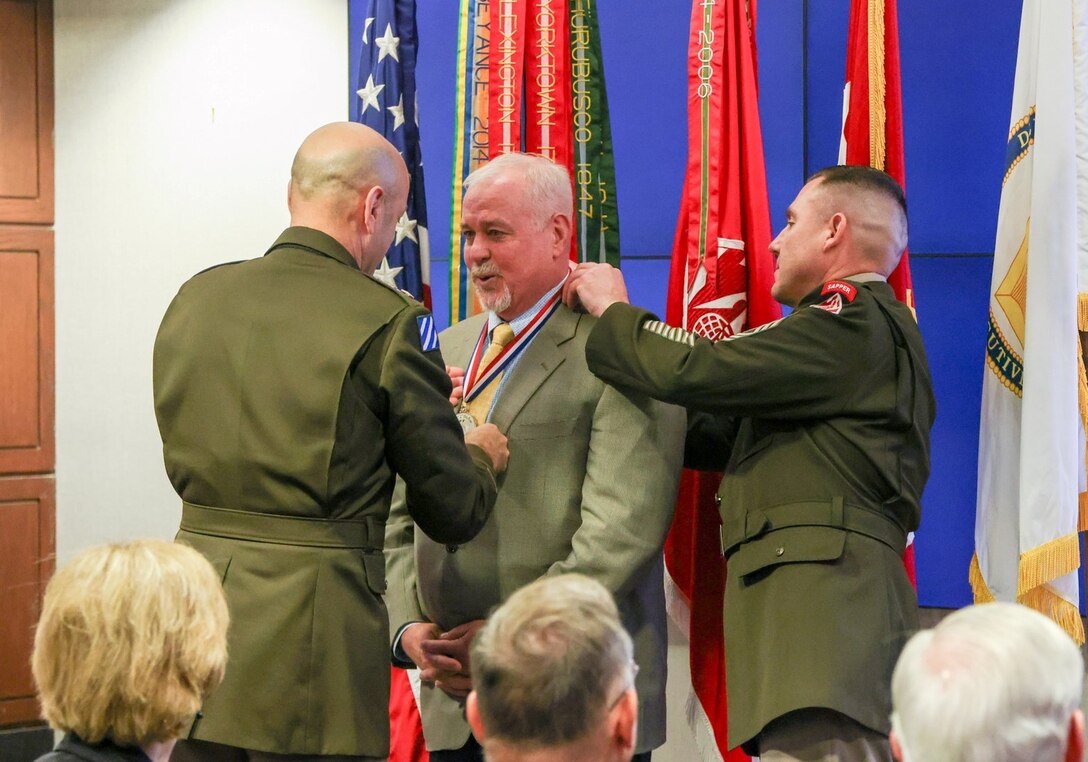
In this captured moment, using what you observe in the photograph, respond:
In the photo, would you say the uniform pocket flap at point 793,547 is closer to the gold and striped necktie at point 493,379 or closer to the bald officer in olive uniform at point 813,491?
the bald officer in olive uniform at point 813,491

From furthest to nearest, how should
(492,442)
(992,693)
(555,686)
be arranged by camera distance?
(492,442), (555,686), (992,693)

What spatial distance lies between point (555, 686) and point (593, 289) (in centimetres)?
131

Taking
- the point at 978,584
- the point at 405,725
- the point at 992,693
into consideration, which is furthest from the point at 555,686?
the point at 978,584

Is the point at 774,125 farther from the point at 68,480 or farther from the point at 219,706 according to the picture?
the point at 68,480

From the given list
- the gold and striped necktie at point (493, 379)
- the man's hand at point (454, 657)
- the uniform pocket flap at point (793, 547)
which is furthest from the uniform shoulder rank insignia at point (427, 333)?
the uniform pocket flap at point (793, 547)

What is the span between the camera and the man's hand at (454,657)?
97.0 inches

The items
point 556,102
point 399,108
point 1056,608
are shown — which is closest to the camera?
point 1056,608

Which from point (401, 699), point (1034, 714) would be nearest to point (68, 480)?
point (401, 699)

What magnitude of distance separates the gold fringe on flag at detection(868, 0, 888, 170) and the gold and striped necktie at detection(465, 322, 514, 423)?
102 centimetres

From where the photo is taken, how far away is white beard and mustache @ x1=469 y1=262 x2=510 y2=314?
103 inches

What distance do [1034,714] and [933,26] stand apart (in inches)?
107

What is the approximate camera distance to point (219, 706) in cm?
204

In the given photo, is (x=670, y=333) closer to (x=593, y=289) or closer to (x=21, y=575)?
(x=593, y=289)

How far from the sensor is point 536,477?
252 cm
